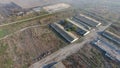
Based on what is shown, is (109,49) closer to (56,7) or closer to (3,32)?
(3,32)

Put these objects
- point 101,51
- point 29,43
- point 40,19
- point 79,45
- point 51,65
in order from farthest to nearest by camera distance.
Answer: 1. point 40,19
2. point 29,43
3. point 79,45
4. point 101,51
5. point 51,65

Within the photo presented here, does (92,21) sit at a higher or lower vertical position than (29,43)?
higher

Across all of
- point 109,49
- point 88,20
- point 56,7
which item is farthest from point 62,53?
point 56,7

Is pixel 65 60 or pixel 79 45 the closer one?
pixel 65 60

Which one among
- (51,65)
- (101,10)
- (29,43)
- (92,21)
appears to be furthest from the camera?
(101,10)

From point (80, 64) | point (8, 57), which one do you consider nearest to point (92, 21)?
point (80, 64)

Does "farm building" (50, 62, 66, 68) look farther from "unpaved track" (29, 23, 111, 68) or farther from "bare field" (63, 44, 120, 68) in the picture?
"unpaved track" (29, 23, 111, 68)

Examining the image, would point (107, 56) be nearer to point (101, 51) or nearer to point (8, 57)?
point (101, 51)
